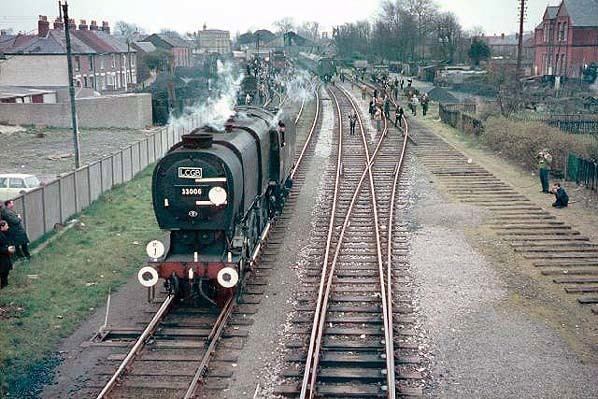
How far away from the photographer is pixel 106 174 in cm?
2181

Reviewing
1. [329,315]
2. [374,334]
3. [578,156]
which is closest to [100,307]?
[329,315]

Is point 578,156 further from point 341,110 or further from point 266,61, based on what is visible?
point 266,61

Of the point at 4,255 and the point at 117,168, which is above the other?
the point at 117,168

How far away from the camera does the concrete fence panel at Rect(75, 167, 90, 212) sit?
19031mm

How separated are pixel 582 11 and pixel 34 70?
48019mm

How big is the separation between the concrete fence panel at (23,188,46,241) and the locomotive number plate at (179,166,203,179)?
5.81 meters

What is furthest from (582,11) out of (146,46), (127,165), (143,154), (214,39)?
(214,39)

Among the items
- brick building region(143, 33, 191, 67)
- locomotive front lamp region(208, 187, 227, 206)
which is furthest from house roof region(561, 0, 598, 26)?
locomotive front lamp region(208, 187, 227, 206)

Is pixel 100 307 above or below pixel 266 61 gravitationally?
below

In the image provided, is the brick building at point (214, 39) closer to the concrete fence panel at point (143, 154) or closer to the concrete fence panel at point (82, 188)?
the concrete fence panel at point (143, 154)

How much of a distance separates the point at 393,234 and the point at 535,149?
39.5ft

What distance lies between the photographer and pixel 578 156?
23.5 metres

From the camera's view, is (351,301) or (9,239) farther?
(9,239)

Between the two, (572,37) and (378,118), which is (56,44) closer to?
(378,118)
